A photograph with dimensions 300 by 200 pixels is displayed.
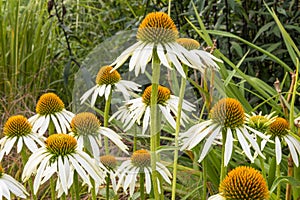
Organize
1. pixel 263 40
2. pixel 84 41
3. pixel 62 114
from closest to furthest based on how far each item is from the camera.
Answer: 1. pixel 62 114
2. pixel 263 40
3. pixel 84 41

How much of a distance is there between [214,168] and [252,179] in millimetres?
817

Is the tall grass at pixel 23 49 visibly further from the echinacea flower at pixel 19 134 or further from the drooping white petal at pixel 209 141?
the drooping white petal at pixel 209 141

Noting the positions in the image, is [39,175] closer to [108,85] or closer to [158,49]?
[108,85]

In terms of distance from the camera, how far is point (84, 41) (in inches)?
119

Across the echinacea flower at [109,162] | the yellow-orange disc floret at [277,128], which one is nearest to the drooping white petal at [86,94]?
the echinacea flower at [109,162]

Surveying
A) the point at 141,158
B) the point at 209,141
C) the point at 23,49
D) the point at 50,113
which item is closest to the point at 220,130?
the point at 209,141

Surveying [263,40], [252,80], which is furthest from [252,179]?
[263,40]

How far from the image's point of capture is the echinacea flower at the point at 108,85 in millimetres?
932

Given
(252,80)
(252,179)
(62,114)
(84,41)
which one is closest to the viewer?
(252,179)

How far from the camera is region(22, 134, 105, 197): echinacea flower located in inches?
35.7

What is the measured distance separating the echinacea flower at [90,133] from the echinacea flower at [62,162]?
0.02 m

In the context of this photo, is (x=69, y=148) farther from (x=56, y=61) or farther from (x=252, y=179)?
(x=56, y=61)

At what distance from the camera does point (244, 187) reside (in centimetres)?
80

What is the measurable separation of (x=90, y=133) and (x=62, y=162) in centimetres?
7
